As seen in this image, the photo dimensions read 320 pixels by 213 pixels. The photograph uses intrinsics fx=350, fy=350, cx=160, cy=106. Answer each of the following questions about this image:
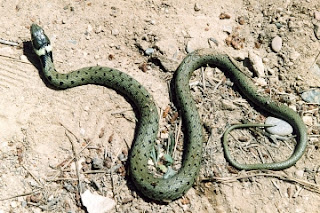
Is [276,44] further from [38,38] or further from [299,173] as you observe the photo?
[38,38]

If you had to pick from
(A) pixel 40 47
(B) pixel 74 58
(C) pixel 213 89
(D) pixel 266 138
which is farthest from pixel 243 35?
(A) pixel 40 47

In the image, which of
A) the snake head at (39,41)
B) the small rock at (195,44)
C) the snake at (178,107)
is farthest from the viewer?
the small rock at (195,44)

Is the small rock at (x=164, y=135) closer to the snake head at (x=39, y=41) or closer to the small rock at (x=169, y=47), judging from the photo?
the small rock at (x=169, y=47)

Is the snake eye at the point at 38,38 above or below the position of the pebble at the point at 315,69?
below

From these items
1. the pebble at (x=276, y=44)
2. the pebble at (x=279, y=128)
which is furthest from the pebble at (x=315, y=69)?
the pebble at (x=279, y=128)

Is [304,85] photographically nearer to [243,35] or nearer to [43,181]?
[243,35]
